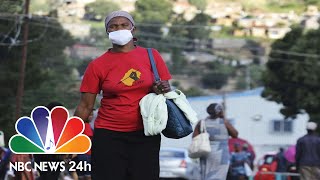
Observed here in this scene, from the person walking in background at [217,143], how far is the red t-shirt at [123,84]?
5.54 m

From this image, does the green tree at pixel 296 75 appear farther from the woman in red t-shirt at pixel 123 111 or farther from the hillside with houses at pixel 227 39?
the woman in red t-shirt at pixel 123 111

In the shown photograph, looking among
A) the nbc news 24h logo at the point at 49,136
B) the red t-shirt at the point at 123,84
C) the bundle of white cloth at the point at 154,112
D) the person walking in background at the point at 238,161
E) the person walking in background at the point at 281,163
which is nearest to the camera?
the bundle of white cloth at the point at 154,112

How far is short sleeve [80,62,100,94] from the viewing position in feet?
22.2

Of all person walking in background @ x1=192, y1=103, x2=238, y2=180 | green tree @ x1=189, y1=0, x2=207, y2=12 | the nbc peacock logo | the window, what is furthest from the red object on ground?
green tree @ x1=189, y1=0, x2=207, y2=12

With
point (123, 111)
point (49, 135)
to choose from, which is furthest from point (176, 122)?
point (49, 135)

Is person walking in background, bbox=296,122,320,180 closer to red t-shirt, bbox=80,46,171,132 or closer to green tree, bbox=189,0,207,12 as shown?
red t-shirt, bbox=80,46,171,132

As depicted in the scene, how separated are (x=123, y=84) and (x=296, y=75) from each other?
44535 mm

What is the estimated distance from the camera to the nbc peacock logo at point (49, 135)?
10.2 metres

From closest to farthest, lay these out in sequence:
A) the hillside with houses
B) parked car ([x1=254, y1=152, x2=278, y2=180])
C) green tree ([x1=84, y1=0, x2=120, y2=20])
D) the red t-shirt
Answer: the red t-shirt
parked car ([x1=254, y1=152, x2=278, y2=180])
green tree ([x1=84, y1=0, x2=120, y2=20])
the hillside with houses

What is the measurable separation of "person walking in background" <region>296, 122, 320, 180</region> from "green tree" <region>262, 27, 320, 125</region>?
32400 mm

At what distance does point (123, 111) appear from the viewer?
6699mm

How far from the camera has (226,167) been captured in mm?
12258

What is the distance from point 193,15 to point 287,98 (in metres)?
17.7

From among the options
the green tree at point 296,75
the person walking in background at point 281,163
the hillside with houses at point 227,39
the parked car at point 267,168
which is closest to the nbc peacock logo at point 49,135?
the parked car at point 267,168
